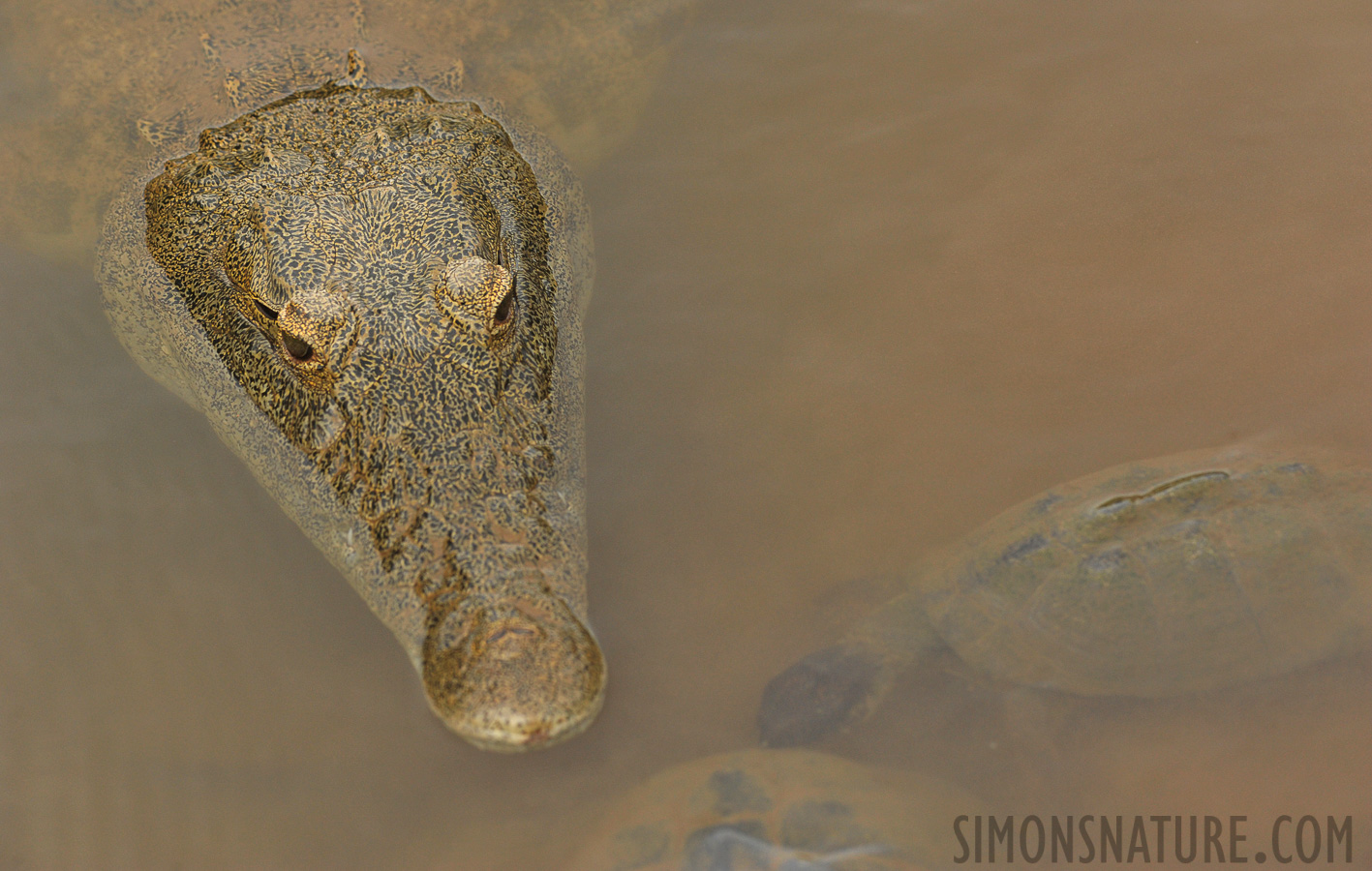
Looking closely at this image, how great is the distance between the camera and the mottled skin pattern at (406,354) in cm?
335

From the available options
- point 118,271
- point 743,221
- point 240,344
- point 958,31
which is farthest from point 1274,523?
point 118,271

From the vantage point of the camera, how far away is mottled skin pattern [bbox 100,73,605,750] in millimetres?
3346

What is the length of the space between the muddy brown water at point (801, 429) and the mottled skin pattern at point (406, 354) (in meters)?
0.34

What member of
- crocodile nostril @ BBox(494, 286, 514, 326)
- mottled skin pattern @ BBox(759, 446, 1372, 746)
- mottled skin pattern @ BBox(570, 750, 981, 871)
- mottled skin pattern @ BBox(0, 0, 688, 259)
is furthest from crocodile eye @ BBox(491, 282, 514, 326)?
mottled skin pattern @ BBox(0, 0, 688, 259)

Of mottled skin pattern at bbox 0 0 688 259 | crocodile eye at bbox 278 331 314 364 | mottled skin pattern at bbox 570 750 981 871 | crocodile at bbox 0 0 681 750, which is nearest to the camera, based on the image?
mottled skin pattern at bbox 570 750 981 871

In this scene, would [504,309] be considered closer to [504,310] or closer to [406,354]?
[504,310]

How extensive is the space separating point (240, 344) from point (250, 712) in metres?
1.56

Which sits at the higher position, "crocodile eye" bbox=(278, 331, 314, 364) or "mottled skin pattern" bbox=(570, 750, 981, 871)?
"crocodile eye" bbox=(278, 331, 314, 364)

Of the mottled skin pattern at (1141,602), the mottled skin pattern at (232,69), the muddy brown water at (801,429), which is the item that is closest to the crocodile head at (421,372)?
the muddy brown water at (801,429)

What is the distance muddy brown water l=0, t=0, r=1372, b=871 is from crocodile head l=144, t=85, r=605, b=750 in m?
0.44

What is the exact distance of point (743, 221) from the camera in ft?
17.7

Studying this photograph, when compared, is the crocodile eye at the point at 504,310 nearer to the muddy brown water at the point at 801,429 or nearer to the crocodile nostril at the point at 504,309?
the crocodile nostril at the point at 504,309

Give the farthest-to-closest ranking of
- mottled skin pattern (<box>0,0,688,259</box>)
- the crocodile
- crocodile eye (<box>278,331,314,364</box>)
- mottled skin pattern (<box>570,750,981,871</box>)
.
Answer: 1. mottled skin pattern (<box>0,0,688,259</box>)
2. crocodile eye (<box>278,331,314,364</box>)
3. the crocodile
4. mottled skin pattern (<box>570,750,981,871</box>)

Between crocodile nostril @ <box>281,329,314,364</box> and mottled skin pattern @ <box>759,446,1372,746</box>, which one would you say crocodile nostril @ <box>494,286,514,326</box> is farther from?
mottled skin pattern @ <box>759,446,1372,746</box>
